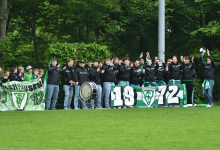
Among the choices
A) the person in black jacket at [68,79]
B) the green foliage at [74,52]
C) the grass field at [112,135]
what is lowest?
the grass field at [112,135]

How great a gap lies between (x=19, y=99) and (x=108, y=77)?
3841mm

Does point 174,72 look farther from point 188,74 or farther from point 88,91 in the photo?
point 88,91

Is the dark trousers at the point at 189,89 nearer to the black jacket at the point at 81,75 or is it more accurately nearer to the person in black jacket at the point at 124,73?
the person in black jacket at the point at 124,73

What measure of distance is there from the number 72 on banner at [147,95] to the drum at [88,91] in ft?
2.57

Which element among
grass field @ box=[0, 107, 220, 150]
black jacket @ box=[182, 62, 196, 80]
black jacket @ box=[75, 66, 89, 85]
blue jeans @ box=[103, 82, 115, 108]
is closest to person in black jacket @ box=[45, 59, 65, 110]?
black jacket @ box=[75, 66, 89, 85]

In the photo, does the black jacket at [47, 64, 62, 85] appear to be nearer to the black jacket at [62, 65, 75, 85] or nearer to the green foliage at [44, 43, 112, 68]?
the black jacket at [62, 65, 75, 85]

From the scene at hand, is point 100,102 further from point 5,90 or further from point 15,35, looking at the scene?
point 15,35

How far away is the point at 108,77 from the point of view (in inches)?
701

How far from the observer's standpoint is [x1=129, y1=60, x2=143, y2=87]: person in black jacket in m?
17.9

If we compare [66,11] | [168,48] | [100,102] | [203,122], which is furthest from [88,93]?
[168,48]

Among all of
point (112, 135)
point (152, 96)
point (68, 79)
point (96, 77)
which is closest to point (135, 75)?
point (152, 96)

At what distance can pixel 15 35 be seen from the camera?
115 feet

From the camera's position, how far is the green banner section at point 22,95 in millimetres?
16406

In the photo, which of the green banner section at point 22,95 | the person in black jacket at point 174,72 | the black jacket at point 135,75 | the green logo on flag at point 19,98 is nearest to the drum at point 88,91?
the green banner section at point 22,95
